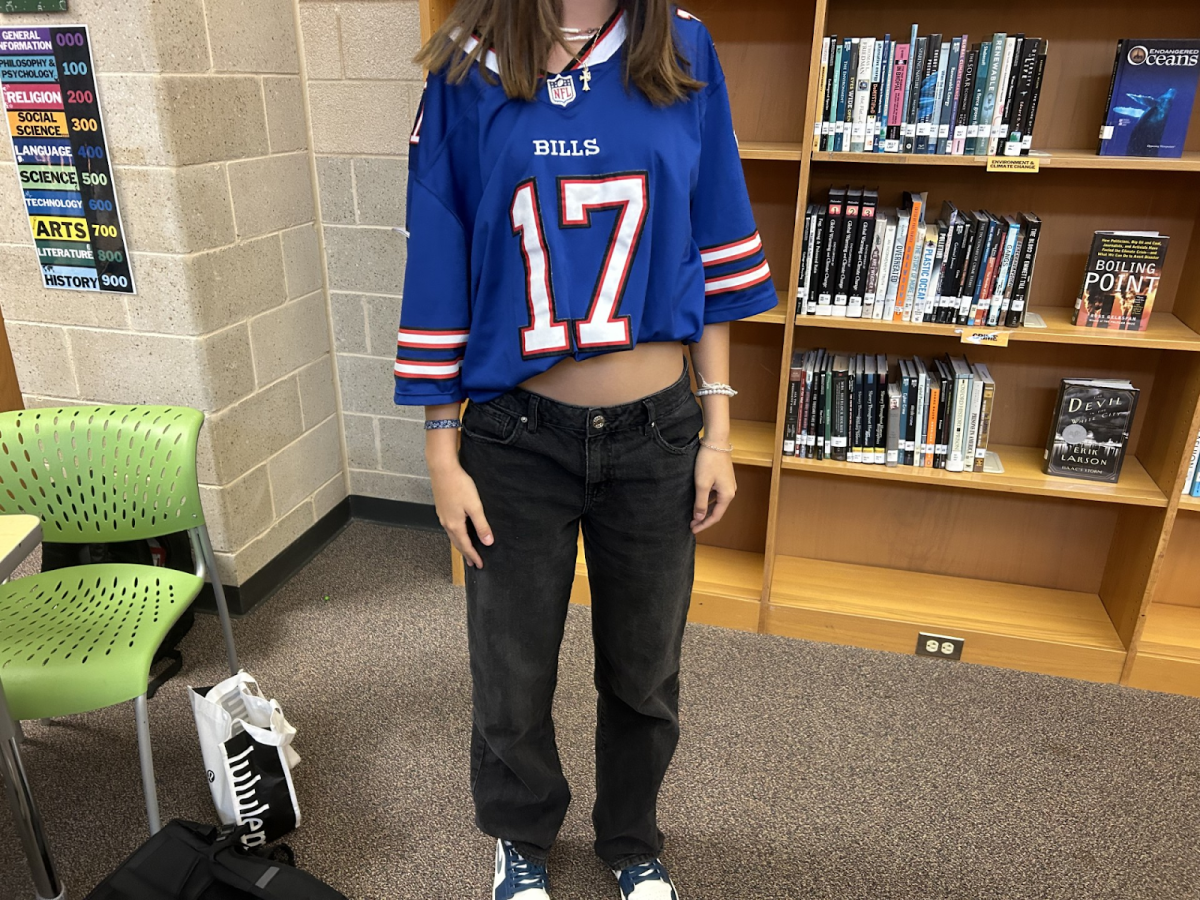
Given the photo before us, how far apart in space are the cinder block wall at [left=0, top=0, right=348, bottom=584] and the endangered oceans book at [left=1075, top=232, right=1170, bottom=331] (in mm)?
1952

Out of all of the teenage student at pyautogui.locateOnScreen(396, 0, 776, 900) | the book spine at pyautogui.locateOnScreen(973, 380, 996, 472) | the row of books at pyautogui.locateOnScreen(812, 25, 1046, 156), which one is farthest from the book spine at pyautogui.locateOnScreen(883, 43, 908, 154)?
the teenage student at pyautogui.locateOnScreen(396, 0, 776, 900)

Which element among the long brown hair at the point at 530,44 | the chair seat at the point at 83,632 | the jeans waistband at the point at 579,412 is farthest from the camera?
A: the chair seat at the point at 83,632

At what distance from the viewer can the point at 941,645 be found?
2.24 m

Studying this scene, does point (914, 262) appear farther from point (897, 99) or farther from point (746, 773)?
point (746, 773)

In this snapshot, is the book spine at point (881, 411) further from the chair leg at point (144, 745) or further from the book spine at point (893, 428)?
the chair leg at point (144, 745)

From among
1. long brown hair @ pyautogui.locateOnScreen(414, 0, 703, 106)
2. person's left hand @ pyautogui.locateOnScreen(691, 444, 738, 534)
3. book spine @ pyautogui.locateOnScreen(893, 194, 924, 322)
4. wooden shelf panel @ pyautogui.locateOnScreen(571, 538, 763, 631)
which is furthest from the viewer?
wooden shelf panel @ pyautogui.locateOnScreen(571, 538, 763, 631)

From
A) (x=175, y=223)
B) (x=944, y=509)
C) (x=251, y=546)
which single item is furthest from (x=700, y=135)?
(x=251, y=546)

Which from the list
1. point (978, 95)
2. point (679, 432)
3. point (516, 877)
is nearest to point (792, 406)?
point (978, 95)

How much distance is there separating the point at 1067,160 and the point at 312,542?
2310 mm

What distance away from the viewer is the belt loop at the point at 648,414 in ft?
3.79

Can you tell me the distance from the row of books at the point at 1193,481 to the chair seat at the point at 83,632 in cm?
224

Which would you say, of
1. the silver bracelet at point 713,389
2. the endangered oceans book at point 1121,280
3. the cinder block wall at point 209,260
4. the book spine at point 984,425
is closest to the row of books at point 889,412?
the book spine at point 984,425

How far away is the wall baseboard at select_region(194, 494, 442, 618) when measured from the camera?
2.37 m

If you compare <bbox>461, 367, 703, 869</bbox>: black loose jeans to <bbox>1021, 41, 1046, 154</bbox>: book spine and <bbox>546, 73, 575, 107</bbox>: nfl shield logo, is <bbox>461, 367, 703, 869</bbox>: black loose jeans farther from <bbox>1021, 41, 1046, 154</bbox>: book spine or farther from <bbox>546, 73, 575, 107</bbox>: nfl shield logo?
<bbox>1021, 41, 1046, 154</bbox>: book spine
